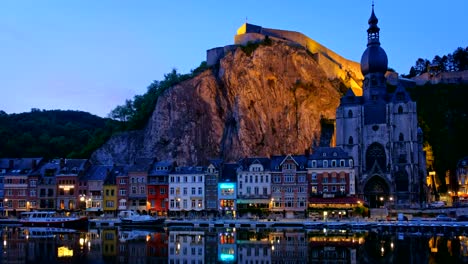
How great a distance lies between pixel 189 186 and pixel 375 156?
1002 inches

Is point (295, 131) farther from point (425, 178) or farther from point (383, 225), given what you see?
point (383, 225)

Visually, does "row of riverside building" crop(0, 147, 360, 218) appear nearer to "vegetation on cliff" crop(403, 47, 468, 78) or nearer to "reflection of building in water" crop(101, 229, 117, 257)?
"reflection of building in water" crop(101, 229, 117, 257)

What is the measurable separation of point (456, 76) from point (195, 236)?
7948 cm

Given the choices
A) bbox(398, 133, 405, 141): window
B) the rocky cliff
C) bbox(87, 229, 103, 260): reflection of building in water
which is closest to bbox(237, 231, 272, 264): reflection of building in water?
bbox(87, 229, 103, 260): reflection of building in water

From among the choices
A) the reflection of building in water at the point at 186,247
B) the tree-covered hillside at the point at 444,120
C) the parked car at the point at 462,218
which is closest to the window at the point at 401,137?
the parked car at the point at 462,218

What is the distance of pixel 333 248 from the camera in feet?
143

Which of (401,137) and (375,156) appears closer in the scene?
(401,137)

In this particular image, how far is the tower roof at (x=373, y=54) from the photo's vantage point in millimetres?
85750

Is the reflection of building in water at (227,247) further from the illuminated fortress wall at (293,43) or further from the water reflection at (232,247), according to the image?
the illuminated fortress wall at (293,43)

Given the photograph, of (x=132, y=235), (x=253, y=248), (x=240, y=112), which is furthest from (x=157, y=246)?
(x=240, y=112)

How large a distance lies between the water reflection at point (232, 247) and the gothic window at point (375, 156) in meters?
25.2

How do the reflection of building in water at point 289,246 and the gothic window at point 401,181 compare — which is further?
the gothic window at point 401,181

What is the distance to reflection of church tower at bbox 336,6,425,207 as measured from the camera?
77062 mm

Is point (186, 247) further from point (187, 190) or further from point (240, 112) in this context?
point (240, 112)
